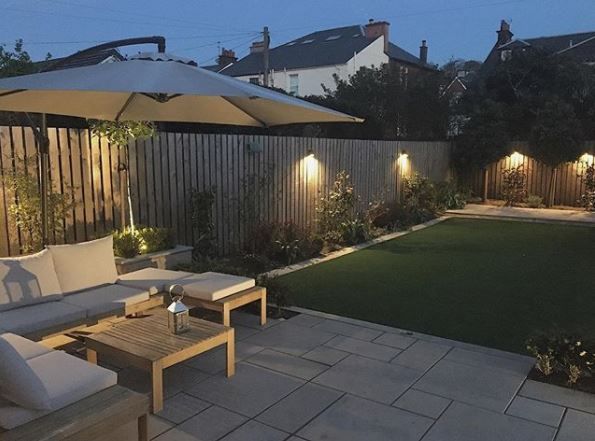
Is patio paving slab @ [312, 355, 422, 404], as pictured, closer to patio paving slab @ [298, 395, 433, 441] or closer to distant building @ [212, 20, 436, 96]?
patio paving slab @ [298, 395, 433, 441]

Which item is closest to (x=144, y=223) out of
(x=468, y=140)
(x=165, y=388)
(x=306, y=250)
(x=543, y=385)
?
(x=306, y=250)

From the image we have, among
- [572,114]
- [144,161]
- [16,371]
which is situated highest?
[572,114]

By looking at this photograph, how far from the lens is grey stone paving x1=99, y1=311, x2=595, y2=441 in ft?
9.82

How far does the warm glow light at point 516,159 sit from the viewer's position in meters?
15.4

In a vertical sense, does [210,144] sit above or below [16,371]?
above

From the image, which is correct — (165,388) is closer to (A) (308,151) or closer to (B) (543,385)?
(B) (543,385)

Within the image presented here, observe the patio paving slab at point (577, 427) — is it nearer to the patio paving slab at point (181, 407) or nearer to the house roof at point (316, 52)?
the patio paving slab at point (181, 407)

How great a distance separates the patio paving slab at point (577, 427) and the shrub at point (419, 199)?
8988mm

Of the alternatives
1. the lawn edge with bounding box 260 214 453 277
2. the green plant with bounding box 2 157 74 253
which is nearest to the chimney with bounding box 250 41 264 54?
the lawn edge with bounding box 260 214 453 277

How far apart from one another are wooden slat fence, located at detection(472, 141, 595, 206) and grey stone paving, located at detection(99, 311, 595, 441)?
1235 centimetres

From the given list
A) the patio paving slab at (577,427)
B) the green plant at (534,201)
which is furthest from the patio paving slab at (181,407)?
the green plant at (534,201)

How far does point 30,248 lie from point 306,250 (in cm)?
427

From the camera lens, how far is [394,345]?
4352mm

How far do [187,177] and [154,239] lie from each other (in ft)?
5.20
